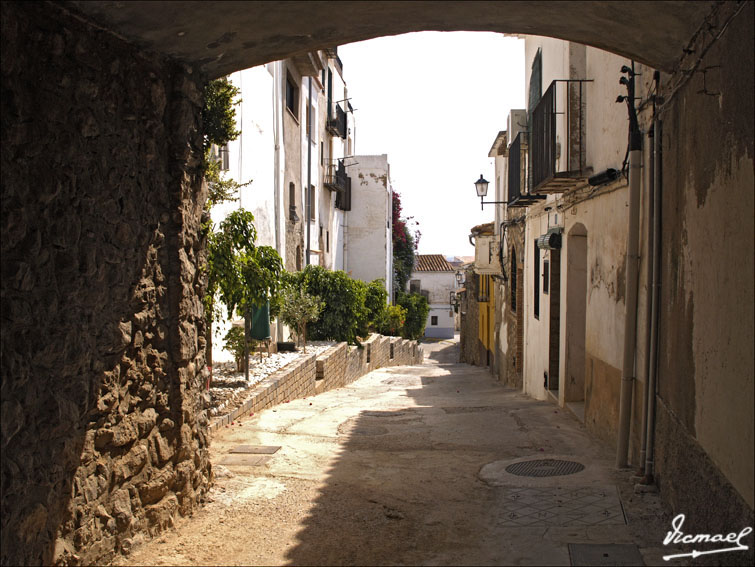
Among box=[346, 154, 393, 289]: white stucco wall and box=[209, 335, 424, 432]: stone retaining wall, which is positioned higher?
box=[346, 154, 393, 289]: white stucco wall

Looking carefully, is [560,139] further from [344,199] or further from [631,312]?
[344,199]

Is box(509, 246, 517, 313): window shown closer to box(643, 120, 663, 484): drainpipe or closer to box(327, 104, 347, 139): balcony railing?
box(327, 104, 347, 139): balcony railing

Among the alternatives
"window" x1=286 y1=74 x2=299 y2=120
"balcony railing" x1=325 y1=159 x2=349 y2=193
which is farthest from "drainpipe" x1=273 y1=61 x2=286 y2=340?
"balcony railing" x1=325 y1=159 x2=349 y2=193

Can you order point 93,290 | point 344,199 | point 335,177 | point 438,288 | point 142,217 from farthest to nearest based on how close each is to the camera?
1. point 438,288
2. point 344,199
3. point 335,177
4. point 142,217
5. point 93,290

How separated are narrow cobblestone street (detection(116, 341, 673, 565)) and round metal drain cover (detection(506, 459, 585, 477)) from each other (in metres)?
0.05

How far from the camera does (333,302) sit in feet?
57.5

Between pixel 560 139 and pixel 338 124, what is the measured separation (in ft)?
57.8

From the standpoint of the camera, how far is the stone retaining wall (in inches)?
368

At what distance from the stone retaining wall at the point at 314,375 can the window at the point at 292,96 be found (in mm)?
6728

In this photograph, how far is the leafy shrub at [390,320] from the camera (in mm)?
21406

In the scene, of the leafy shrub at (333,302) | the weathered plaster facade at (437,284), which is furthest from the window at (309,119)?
the weathered plaster facade at (437,284)

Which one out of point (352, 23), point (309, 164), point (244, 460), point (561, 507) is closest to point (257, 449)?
point (244, 460)

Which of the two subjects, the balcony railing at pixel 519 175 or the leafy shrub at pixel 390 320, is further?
the leafy shrub at pixel 390 320

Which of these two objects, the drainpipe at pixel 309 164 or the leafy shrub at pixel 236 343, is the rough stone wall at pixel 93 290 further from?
the drainpipe at pixel 309 164
